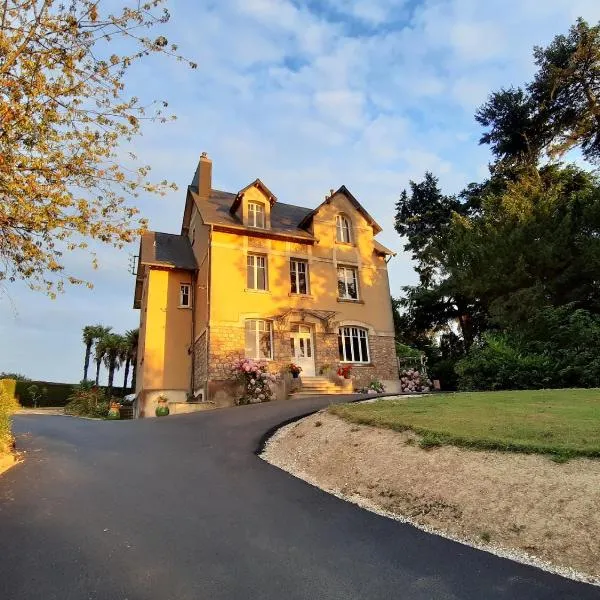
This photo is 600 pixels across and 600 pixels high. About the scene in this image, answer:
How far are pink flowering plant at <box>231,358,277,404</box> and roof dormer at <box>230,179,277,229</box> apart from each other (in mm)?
6462

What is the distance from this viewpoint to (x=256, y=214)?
21531mm

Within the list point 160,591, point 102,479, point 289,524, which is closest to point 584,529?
point 289,524

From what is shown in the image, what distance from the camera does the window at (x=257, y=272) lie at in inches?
805

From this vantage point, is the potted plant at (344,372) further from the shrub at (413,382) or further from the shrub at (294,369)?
the shrub at (413,382)

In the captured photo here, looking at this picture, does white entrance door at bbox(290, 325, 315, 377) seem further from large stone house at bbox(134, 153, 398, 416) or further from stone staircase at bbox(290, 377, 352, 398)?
stone staircase at bbox(290, 377, 352, 398)

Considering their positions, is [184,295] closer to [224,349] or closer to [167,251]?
[167,251]

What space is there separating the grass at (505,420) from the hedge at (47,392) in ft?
91.7

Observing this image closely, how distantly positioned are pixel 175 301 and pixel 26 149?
14850mm

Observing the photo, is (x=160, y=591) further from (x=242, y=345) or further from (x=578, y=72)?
(x=578, y=72)

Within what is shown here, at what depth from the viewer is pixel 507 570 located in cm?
401

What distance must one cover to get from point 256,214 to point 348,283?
5.43 meters

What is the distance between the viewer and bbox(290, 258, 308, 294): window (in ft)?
69.7

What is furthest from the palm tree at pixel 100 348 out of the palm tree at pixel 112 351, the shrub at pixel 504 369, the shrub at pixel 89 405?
the shrub at pixel 504 369

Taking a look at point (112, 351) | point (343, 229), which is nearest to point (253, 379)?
point (343, 229)
